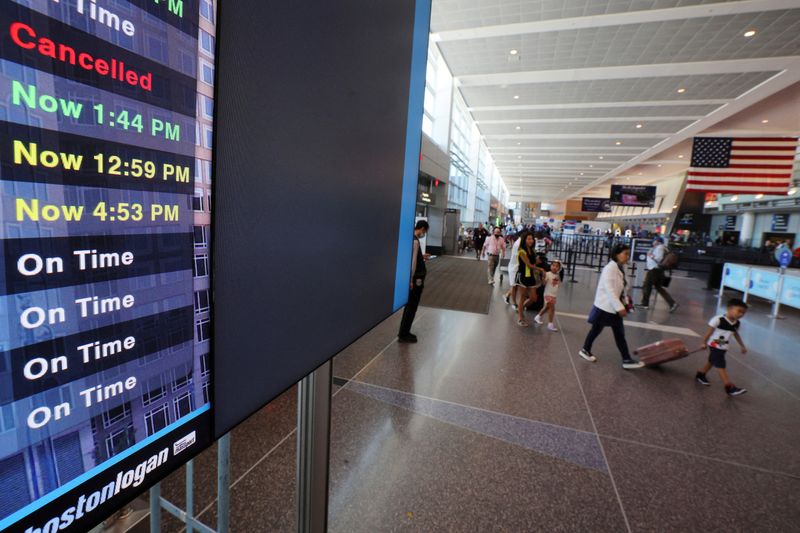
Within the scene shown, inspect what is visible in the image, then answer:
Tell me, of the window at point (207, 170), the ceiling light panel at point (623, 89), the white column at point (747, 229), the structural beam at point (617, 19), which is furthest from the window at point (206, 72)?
the white column at point (747, 229)

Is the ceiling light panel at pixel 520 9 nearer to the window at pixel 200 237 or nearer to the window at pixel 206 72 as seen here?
the window at pixel 206 72

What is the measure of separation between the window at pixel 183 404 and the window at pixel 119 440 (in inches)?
3.7

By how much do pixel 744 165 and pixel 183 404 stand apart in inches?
753

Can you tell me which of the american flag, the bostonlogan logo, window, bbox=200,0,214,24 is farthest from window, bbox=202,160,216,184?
the american flag

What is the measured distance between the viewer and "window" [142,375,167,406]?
25.3 inches

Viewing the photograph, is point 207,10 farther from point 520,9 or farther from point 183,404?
point 520,9

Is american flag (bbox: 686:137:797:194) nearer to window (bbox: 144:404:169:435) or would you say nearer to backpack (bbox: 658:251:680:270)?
backpack (bbox: 658:251:680:270)

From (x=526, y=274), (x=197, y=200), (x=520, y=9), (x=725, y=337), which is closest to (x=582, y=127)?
(x=520, y=9)

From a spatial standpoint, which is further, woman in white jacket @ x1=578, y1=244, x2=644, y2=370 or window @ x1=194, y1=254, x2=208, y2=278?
woman in white jacket @ x1=578, y1=244, x2=644, y2=370

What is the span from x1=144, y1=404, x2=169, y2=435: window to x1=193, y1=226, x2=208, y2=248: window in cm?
32

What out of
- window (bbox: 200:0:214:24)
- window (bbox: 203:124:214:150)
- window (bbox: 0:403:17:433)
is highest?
window (bbox: 200:0:214:24)

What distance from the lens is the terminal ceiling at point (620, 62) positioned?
33.1ft

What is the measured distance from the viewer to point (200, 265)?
735 millimetres

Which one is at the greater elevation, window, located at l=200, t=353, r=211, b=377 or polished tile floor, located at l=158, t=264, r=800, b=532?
window, located at l=200, t=353, r=211, b=377
